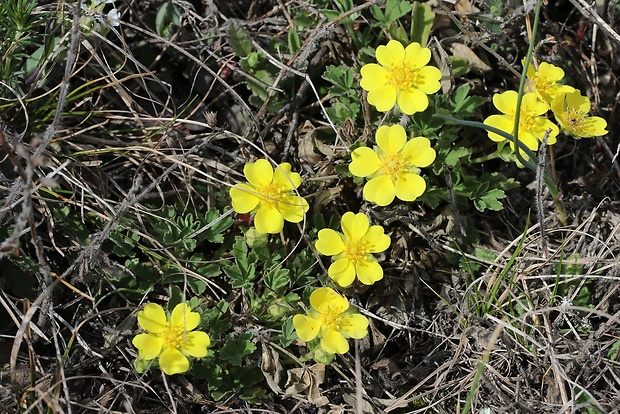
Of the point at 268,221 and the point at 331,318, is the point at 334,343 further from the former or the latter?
the point at 268,221

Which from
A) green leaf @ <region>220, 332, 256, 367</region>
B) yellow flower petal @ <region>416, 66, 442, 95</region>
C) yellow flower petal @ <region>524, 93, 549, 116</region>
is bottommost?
green leaf @ <region>220, 332, 256, 367</region>

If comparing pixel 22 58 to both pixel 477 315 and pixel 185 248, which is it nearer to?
pixel 185 248

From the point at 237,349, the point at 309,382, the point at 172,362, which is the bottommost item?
the point at 309,382

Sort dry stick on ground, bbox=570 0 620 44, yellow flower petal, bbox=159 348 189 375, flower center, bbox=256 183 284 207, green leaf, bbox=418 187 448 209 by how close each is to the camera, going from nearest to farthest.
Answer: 1. yellow flower petal, bbox=159 348 189 375
2. flower center, bbox=256 183 284 207
3. green leaf, bbox=418 187 448 209
4. dry stick on ground, bbox=570 0 620 44

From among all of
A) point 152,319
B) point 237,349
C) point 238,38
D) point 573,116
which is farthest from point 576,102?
point 152,319

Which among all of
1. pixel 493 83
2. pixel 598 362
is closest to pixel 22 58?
pixel 493 83

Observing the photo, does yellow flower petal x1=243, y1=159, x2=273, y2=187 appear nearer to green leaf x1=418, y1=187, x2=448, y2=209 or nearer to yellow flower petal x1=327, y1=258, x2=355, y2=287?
yellow flower petal x1=327, y1=258, x2=355, y2=287

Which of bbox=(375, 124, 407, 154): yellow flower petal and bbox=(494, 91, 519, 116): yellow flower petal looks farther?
bbox=(494, 91, 519, 116): yellow flower petal

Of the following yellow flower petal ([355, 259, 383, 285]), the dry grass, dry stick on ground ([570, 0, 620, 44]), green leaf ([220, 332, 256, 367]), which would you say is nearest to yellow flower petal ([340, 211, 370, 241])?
yellow flower petal ([355, 259, 383, 285])
